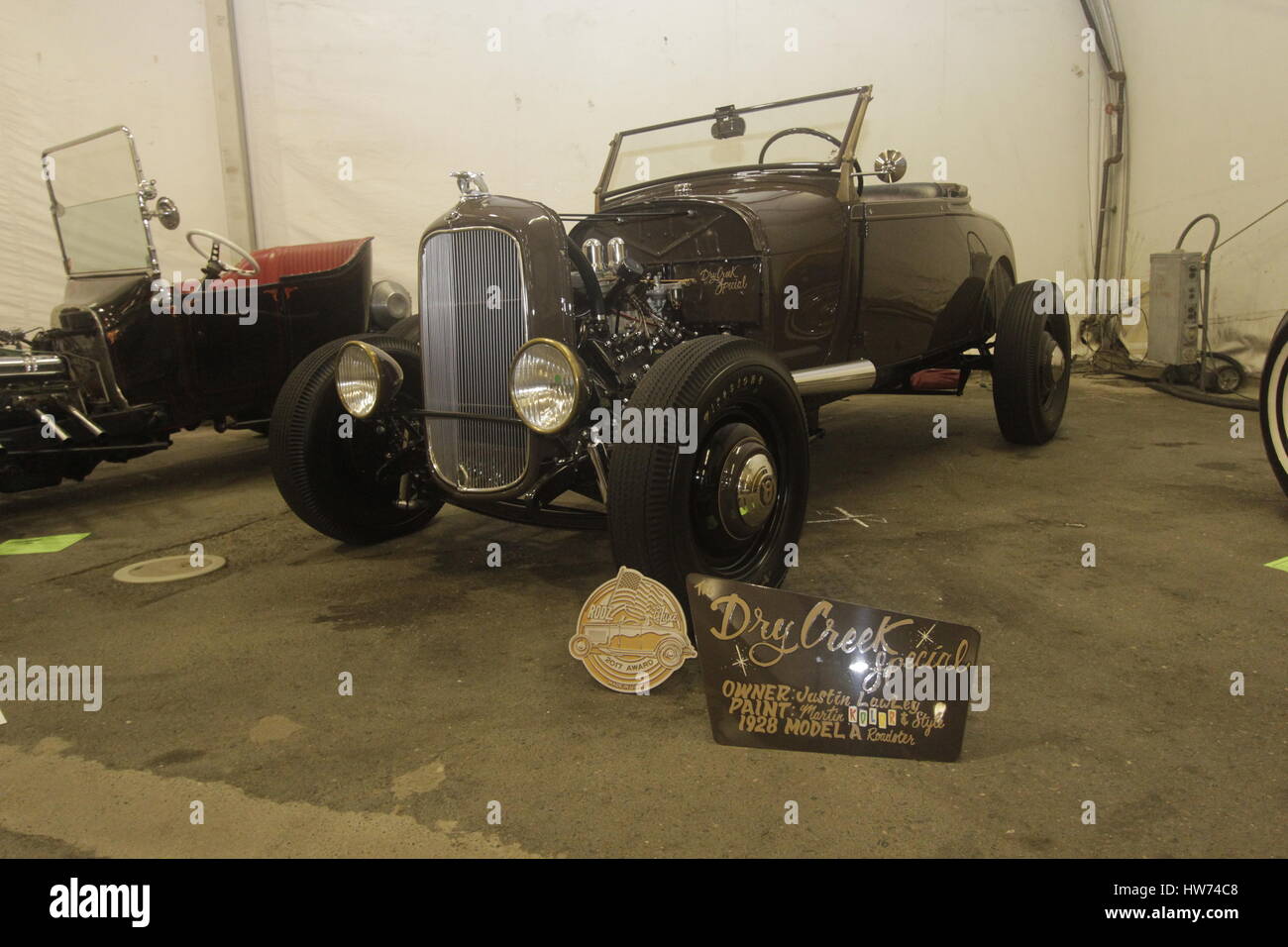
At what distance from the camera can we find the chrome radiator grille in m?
2.69

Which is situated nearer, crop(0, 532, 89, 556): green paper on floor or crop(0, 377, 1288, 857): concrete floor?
crop(0, 377, 1288, 857): concrete floor

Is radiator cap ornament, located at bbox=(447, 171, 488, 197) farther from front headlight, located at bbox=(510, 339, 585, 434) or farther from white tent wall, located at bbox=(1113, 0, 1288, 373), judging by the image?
white tent wall, located at bbox=(1113, 0, 1288, 373)

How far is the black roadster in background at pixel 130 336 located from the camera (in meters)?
4.12

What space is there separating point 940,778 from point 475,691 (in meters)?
1.10

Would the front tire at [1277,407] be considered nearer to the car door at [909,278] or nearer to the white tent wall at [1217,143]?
the car door at [909,278]

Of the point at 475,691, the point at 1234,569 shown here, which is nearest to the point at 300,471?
the point at 475,691

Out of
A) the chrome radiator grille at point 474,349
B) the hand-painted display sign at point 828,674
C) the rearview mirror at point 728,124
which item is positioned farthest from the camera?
the rearview mirror at point 728,124

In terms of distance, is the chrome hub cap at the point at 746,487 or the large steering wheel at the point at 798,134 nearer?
the chrome hub cap at the point at 746,487

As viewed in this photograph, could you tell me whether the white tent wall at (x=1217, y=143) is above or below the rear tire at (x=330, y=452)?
above

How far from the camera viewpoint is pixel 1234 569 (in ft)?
9.27

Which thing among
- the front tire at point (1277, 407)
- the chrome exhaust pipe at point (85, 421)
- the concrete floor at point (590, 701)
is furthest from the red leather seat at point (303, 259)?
the front tire at point (1277, 407)

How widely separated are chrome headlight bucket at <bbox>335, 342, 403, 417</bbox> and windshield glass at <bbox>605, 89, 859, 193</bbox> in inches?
69.5

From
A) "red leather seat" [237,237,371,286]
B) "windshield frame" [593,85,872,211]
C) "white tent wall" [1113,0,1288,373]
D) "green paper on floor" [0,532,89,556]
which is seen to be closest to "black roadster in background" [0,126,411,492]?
"red leather seat" [237,237,371,286]

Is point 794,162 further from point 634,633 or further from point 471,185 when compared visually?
point 634,633
